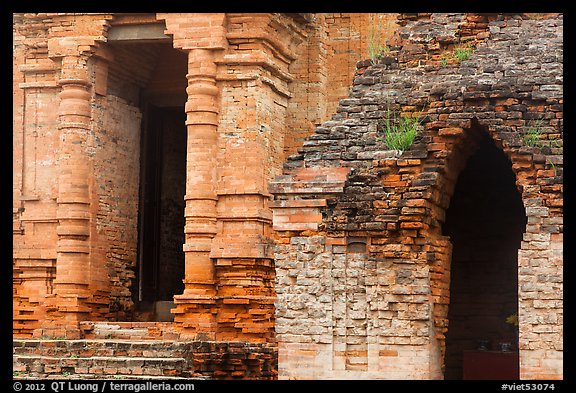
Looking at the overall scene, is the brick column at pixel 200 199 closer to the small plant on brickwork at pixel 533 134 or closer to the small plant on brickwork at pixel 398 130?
the small plant on brickwork at pixel 398 130

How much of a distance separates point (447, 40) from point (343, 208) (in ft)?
8.14

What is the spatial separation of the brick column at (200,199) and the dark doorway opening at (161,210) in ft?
7.11

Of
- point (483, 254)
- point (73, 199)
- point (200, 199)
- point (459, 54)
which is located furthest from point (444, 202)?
point (73, 199)

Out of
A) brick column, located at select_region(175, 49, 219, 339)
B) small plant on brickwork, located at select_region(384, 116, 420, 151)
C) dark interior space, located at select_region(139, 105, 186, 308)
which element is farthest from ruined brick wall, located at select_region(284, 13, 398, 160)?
small plant on brickwork, located at select_region(384, 116, 420, 151)

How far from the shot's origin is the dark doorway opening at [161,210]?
70.5 ft

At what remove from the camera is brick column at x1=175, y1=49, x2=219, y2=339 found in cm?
1869

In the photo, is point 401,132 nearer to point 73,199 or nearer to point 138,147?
point 73,199

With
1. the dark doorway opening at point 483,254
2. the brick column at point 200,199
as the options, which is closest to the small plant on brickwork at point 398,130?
the dark doorway opening at point 483,254

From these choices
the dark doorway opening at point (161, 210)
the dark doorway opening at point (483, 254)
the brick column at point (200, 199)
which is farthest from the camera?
the dark doorway opening at point (161, 210)

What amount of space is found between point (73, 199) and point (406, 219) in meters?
6.87

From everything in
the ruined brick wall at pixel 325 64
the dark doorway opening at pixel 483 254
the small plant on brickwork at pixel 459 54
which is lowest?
the dark doorway opening at pixel 483 254

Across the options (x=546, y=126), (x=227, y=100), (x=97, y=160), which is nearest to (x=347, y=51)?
(x=227, y=100)

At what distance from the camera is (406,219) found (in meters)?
14.5

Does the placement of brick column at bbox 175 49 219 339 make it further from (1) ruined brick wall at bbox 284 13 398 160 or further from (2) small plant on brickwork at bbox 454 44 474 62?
(2) small plant on brickwork at bbox 454 44 474 62
